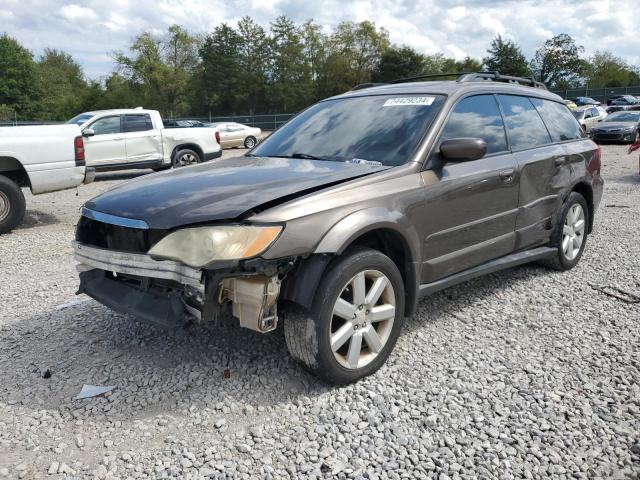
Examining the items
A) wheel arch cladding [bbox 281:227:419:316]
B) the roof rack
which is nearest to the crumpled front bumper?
wheel arch cladding [bbox 281:227:419:316]

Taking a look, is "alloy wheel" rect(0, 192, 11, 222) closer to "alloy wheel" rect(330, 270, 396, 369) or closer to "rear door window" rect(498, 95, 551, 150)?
"alloy wheel" rect(330, 270, 396, 369)

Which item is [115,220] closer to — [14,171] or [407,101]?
[407,101]

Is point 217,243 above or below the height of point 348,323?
above

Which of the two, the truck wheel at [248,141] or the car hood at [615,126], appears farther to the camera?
the truck wheel at [248,141]

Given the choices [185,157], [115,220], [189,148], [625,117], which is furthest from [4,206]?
[625,117]

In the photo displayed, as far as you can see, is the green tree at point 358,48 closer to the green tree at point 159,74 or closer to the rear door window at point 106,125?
the green tree at point 159,74

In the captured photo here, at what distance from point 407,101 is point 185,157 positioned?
35.8ft

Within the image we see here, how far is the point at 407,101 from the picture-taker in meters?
3.87

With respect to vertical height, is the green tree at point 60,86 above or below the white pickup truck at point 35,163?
above

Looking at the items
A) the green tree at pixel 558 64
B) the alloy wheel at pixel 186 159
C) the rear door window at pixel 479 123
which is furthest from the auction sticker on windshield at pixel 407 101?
the green tree at pixel 558 64

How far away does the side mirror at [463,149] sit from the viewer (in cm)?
335

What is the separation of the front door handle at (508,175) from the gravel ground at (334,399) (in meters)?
1.01

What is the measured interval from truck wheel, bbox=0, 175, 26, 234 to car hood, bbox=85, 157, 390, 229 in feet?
15.7

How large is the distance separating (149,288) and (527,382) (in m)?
2.23
